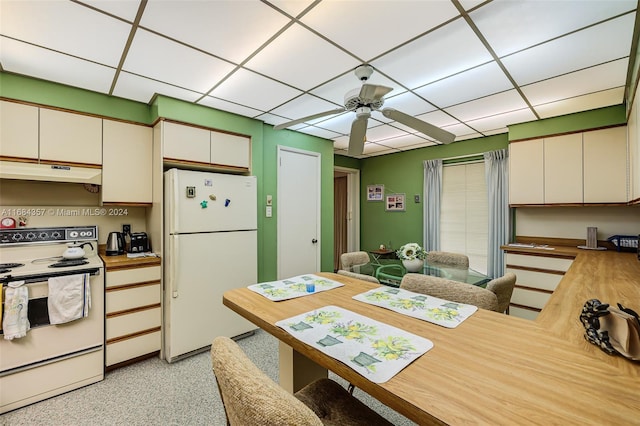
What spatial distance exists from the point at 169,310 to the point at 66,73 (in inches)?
84.6

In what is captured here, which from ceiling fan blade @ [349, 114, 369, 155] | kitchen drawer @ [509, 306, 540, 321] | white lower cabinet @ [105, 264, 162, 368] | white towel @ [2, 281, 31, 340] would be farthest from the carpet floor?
kitchen drawer @ [509, 306, 540, 321]

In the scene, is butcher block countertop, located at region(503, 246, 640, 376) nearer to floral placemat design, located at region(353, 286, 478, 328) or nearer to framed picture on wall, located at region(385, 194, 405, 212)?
floral placemat design, located at region(353, 286, 478, 328)

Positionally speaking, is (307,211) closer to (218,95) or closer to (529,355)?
(218,95)

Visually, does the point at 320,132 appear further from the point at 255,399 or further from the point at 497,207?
the point at 255,399

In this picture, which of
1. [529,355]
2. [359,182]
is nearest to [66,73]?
[529,355]

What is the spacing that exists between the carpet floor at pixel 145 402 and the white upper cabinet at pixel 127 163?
1576 mm

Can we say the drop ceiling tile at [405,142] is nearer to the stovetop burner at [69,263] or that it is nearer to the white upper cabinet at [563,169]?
the white upper cabinet at [563,169]

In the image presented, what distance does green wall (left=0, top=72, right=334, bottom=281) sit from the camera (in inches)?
91.9

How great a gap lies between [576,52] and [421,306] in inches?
81.8

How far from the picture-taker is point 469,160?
4.21 m

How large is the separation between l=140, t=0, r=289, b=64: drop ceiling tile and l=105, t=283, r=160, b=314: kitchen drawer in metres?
2.05

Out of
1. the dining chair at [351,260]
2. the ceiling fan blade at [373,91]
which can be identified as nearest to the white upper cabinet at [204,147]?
the dining chair at [351,260]

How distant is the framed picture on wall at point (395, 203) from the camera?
16.2 ft

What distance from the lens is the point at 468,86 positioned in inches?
94.7
